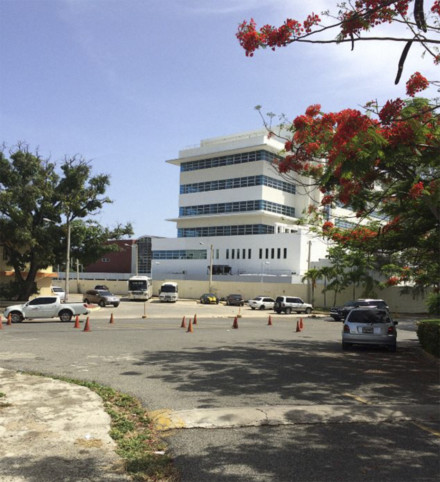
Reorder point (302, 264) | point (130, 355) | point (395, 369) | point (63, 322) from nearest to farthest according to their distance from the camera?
point (395, 369)
point (130, 355)
point (63, 322)
point (302, 264)

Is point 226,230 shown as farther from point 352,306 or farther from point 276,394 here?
point 276,394

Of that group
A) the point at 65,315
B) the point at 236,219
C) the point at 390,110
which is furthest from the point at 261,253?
the point at 390,110

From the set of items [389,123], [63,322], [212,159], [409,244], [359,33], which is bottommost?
[63,322]

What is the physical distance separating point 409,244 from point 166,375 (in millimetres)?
9649

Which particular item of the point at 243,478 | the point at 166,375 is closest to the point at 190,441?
the point at 243,478

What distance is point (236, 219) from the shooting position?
76.4 metres

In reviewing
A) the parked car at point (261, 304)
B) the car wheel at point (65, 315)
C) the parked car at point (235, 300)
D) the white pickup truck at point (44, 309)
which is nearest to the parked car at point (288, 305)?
the parked car at point (261, 304)

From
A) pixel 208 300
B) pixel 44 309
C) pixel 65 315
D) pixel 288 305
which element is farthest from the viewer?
pixel 208 300

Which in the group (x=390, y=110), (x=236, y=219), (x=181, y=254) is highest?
(x=236, y=219)

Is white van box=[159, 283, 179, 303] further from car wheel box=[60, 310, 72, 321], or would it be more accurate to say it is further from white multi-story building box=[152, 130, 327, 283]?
car wheel box=[60, 310, 72, 321]

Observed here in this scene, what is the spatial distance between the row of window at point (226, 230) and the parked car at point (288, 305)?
28.2m

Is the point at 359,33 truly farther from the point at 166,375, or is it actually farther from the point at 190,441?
the point at 166,375

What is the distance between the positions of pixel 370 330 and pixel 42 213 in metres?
32.0

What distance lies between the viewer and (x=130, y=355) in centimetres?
1461
